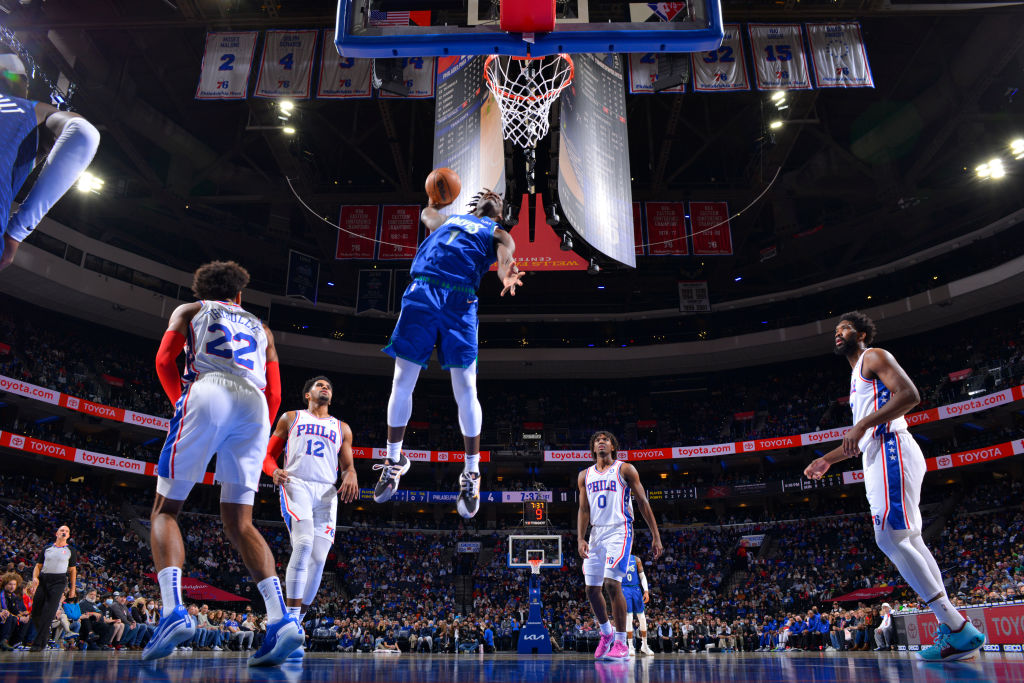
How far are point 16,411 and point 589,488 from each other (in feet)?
91.9

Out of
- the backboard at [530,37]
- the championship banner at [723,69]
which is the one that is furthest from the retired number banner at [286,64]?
the backboard at [530,37]

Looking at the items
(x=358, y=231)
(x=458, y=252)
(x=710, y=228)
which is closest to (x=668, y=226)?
(x=710, y=228)

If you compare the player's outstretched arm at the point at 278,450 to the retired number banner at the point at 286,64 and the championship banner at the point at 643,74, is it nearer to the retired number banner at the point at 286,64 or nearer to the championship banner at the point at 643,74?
the retired number banner at the point at 286,64

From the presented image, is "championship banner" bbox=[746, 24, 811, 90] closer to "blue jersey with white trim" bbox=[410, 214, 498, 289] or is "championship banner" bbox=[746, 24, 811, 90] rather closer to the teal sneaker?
"blue jersey with white trim" bbox=[410, 214, 498, 289]

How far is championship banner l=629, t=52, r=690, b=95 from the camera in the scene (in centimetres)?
1329

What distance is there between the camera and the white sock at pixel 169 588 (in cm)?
318

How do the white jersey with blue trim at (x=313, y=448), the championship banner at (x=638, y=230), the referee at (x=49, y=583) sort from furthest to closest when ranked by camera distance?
the championship banner at (x=638, y=230) < the referee at (x=49, y=583) < the white jersey with blue trim at (x=313, y=448)

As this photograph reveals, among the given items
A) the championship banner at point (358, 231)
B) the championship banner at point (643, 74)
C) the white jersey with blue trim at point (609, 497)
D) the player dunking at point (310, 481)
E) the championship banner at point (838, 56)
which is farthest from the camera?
the championship banner at point (358, 231)

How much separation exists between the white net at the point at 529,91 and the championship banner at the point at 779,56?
18.5ft

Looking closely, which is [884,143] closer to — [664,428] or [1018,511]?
[1018,511]

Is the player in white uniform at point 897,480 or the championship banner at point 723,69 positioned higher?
the championship banner at point 723,69

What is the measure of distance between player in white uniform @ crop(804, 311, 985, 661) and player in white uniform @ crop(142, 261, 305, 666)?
140 inches

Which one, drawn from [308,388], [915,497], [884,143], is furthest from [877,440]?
[884,143]

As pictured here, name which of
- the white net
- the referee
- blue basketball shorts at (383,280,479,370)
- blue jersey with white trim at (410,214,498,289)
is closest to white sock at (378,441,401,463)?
blue basketball shorts at (383,280,479,370)
